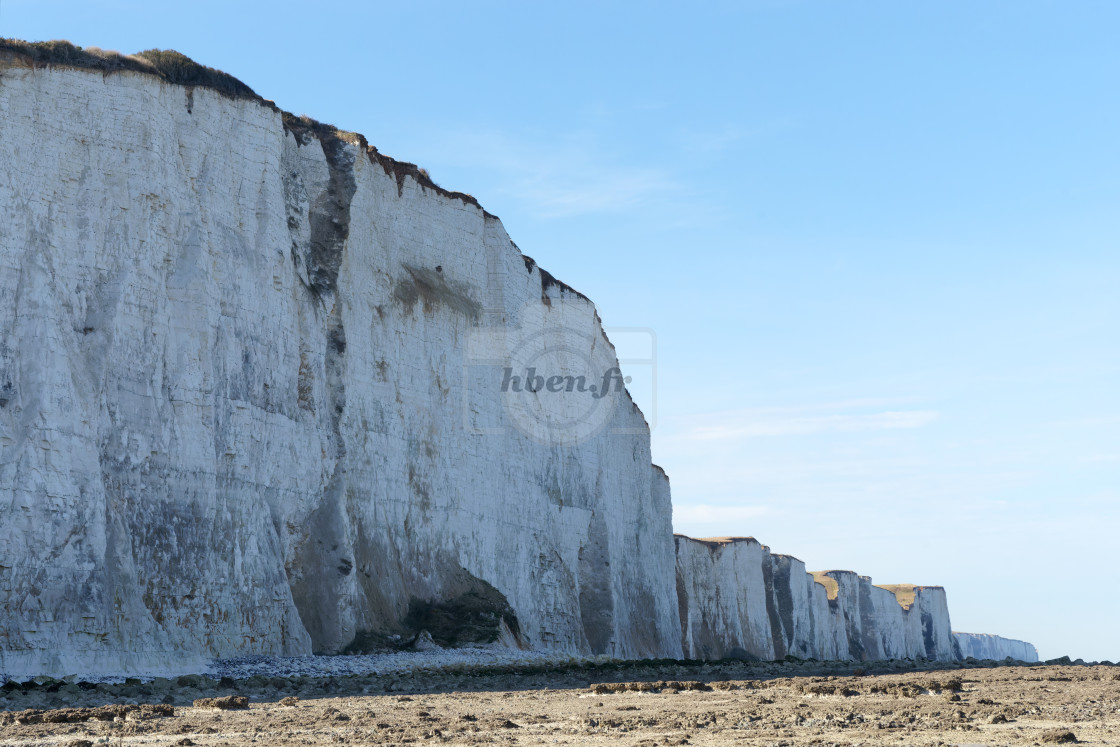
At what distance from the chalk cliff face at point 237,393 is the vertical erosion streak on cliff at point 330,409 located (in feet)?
0.22

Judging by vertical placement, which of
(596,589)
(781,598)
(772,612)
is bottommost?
(596,589)

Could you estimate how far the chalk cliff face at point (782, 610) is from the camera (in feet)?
185

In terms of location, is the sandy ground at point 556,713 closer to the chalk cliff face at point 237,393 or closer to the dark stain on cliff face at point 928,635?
the chalk cliff face at point 237,393

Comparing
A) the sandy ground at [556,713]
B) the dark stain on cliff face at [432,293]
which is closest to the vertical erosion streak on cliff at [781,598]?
the dark stain on cliff face at [432,293]

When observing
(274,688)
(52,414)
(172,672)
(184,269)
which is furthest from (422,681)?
(184,269)

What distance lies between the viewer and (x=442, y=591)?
2838 centimetres

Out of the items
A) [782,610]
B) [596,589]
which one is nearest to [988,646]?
[782,610]

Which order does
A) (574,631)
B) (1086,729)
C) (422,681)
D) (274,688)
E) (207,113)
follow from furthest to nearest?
(574,631)
(207,113)
(422,681)
(274,688)
(1086,729)

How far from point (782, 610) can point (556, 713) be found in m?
59.7

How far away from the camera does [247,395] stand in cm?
2238

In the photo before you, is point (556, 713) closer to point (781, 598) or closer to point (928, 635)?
point (781, 598)

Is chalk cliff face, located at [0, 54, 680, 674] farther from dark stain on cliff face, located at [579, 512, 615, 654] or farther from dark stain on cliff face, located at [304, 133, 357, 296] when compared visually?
dark stain on cliff face, located at [579, 512, 615, 654]

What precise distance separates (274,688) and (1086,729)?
10.7m

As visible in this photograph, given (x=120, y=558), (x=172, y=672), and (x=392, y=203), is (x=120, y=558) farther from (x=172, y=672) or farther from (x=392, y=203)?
(x=392, y=203)
